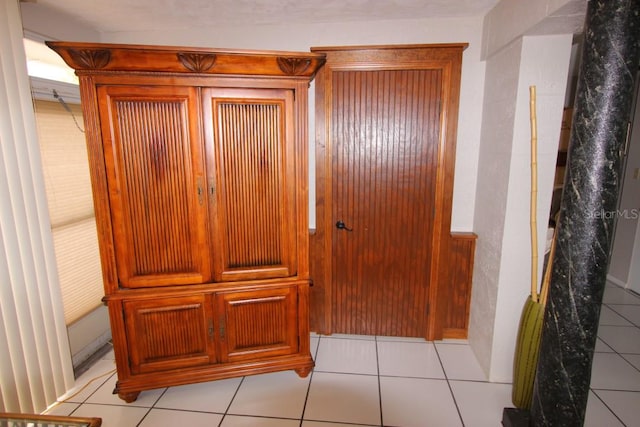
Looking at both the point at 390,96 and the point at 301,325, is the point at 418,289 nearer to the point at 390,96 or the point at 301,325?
the point at 301,325

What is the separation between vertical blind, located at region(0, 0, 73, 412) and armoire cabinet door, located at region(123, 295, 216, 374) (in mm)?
495

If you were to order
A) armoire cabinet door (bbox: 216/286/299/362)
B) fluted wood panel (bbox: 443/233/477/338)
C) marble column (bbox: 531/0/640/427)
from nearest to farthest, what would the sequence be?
marble column (bbox: 531/0/640/427) < armoire cabinet door (bbox: 216/286/299/362) < fluted wood panel (bbox: 443/233/477/338)

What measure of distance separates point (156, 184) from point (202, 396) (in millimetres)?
1345

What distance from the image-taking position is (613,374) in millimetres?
2209

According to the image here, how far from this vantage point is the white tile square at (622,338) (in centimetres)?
251

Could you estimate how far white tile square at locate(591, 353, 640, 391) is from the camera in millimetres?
2098

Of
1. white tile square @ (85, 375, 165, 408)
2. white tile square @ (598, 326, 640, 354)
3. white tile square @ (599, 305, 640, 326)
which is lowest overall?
white tile square @ (85, 375, 165, 408)

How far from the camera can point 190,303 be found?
6.41 ft

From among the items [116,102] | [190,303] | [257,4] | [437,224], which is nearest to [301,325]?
[190,303]

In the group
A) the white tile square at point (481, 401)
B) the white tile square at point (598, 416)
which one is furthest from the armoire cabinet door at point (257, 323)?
the white tile square at point (598, 416)

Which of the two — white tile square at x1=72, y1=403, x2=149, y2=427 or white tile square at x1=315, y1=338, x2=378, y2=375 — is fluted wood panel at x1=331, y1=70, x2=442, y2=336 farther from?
white tile square at x1=72, y1=403, x2=149, y2=427

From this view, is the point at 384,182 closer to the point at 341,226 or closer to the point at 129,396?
the point at 341,226

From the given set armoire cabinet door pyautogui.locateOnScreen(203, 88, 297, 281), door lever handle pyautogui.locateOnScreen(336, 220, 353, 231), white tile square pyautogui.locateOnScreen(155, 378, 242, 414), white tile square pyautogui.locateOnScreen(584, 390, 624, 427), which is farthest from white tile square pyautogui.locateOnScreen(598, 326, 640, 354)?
white tile square pyautogui.locateOnScreen(155, 378, 242, 414)

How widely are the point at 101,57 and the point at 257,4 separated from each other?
972 mm
